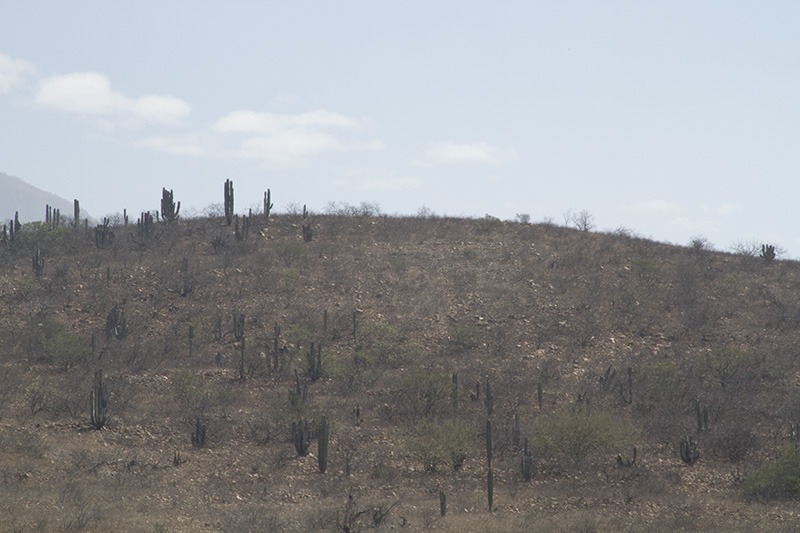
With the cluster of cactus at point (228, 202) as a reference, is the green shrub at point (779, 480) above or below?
below

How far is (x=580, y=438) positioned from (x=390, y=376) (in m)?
10.6

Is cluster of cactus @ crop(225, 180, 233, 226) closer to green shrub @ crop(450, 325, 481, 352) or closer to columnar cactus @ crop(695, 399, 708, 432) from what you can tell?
green shrub @ crop(450, 325, 481, 352)

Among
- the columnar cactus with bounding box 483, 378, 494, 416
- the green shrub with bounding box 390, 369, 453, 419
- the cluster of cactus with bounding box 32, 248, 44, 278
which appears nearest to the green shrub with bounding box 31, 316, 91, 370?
the cluster of cactus with bounding box 32, 248, 44, 278

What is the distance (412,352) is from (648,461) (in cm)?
1296

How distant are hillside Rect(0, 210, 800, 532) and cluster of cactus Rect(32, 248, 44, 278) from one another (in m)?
0.39

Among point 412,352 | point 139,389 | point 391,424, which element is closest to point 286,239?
point 412,352

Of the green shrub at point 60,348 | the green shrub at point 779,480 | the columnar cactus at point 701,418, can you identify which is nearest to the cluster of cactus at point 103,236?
the green shrub at point 60,348

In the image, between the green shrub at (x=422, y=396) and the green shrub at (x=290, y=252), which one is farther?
the green shrub at (x=290, y=252)

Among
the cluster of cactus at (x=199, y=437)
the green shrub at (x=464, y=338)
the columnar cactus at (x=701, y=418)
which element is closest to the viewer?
the cluster of cactus at (x=199, y=437)

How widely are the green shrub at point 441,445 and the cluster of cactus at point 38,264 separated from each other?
2565cm

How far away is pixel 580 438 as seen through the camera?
21.6 m

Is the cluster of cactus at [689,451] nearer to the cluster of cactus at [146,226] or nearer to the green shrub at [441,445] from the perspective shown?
the green shrub at [441,445]

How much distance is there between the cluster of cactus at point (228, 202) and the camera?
45028 millimetres

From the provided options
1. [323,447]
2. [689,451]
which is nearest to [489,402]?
[689,451]
